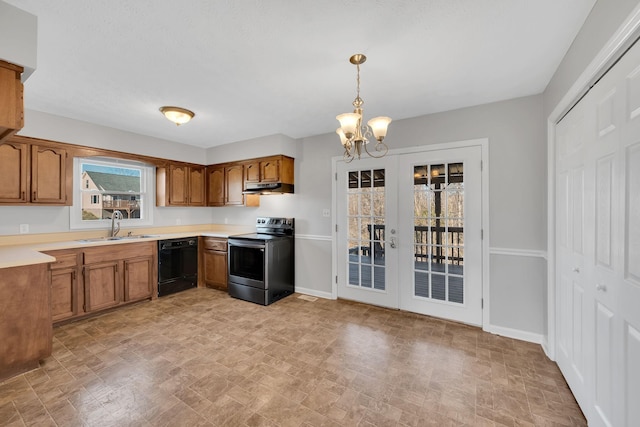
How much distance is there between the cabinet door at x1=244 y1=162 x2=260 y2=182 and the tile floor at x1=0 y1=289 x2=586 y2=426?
7.33 feet

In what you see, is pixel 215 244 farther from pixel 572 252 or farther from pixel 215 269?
pixel 572 252

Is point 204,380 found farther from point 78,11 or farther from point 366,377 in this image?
point 78,11

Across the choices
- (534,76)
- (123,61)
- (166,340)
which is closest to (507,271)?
(534,76)

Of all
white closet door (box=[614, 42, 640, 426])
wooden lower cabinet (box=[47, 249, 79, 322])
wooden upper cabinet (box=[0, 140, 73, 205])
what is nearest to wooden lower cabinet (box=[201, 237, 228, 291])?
wooden lower cabinet (box=[47, 249, 79, 322])

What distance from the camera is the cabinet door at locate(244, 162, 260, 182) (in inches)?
174

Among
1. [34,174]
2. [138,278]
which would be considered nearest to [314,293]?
[138,278]

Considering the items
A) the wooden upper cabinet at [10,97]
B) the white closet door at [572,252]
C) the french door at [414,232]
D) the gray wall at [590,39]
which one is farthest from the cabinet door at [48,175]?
the white closet door at [572,252]

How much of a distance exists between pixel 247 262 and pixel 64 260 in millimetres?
2106

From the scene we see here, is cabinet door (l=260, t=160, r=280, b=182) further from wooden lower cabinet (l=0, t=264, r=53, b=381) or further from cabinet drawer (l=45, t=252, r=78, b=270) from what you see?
wooden lower cabinet (l=0, t=264, r=53, b=381)

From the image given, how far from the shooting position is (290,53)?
2.03m

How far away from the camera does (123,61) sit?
2.14 meters

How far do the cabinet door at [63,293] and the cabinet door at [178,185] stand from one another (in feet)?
5.57

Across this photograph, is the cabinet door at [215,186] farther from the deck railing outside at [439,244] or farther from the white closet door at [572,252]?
the white closet door at [572,252]

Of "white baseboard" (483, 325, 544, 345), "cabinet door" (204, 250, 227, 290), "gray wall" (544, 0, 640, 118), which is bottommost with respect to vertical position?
"white baseboard" (483, 325, 544, 345)
